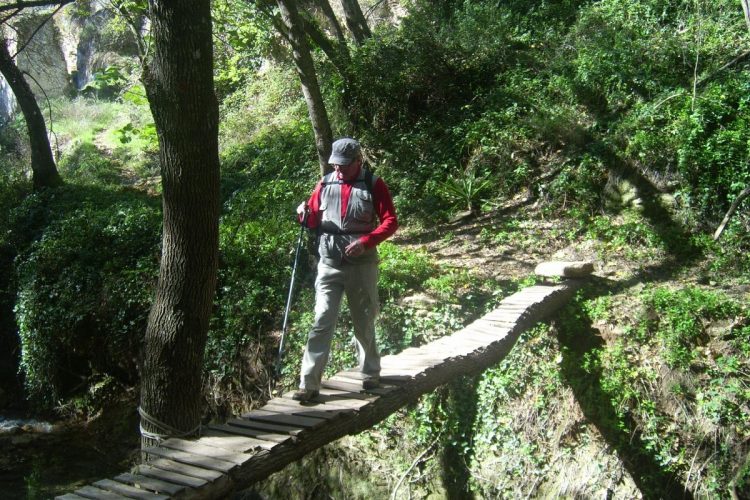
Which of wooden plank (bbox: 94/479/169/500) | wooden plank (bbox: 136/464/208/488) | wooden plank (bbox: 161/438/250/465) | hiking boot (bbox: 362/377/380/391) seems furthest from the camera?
hiking boot (bbox: 362/377/380/391)

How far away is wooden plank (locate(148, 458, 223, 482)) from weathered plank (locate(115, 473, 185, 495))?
14cm

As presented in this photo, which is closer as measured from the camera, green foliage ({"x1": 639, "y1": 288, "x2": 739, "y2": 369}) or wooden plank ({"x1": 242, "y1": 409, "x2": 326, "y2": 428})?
wooden plank ({"x1": 242, "y1": 409, "x2": 326, "y2": 428})

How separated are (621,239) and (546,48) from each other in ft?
16.6

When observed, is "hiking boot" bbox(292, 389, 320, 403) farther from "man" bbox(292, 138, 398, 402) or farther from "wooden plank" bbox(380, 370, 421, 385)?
"wooden plank" bbox(380, 370, 421, 385)

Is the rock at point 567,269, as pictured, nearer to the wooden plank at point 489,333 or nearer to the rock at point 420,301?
the rock at point 420,301

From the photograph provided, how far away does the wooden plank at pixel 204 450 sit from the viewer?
3.78 meters

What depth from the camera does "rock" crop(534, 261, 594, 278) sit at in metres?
6.84

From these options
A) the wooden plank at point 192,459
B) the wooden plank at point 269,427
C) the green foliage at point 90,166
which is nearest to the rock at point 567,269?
the wooden plank at point 269,427

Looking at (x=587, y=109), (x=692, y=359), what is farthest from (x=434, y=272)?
(x=587, y=109)

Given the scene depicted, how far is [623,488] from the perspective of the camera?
532cm

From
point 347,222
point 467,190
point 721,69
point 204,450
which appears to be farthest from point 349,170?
point 721,69

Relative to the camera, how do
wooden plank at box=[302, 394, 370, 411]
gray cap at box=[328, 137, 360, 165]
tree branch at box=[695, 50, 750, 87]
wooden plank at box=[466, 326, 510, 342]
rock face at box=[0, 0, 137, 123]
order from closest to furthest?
wooden plank at box=[302, 394, 370, 411]
gray cap at box=[328, 137, 360, 165]
wooden plank at box=[466, 326, 510, 342]
tree branch at box=[695, 50, 750, 87]
rock face at box=[0, 0, 137, 123]

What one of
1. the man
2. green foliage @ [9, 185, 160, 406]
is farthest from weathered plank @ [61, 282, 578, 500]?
green foliage @ [9, 185, 160, 406]

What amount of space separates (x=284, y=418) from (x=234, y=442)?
41 centimetres
